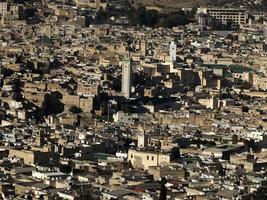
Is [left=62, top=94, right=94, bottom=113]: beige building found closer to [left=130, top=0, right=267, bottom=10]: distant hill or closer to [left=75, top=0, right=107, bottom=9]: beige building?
[left=75, top=0, right=107, bottom=9]: beige building

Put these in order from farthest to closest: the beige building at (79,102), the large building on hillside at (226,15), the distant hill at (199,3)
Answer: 1. the distant hill at (199,3)
2. the large building on hillside at (226,15)
3. the beige building at (79,102)

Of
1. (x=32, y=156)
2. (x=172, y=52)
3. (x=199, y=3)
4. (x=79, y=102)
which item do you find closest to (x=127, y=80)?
(x=79, y=102)

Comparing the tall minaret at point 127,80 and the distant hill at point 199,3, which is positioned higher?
the tall minaret at point 127,80

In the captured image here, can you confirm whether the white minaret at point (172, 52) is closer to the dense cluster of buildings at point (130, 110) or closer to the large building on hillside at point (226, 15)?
the dense cluster of buildings at point (130, 110)

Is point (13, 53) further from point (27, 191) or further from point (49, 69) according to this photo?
point (27, 191)

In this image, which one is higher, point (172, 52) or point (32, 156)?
point (32, 156)

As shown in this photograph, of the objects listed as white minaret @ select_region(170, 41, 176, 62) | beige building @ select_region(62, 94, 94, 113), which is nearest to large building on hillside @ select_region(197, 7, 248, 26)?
white minaret @ select_region(170, 41, 176, 62)

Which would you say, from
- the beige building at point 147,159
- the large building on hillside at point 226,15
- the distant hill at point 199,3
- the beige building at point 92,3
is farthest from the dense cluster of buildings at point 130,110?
the distant hill at point 199,3

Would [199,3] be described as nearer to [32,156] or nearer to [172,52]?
[172,52]
